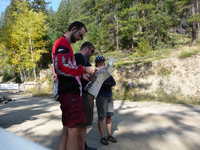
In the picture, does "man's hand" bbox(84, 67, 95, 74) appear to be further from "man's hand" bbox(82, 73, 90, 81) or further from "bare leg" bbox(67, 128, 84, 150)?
"bare leg" bbox(67, 128, 84, 150)

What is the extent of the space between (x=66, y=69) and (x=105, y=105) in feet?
5.87

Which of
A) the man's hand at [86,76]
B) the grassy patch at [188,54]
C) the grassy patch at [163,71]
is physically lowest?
the grassy patch at [163,71]

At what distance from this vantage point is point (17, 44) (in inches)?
1021

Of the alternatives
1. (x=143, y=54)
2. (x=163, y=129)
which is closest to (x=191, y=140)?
(x=163, y=129)

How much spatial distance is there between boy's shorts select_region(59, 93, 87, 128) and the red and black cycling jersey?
0.09 m

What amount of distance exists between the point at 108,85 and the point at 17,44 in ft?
73.6

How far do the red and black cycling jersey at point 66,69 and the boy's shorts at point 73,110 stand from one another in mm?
89

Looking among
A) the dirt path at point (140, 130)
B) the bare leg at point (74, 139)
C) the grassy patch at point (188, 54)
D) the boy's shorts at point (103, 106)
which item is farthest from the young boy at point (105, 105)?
the grassy patch at point (188, 54)

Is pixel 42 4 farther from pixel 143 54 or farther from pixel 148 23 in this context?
pixel 143 54

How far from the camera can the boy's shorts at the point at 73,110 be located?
3.59 metres

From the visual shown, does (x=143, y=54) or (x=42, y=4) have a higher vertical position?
(x=42, y=4)

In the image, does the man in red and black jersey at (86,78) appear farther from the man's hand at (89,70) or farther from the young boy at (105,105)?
the young boy at (105,105)

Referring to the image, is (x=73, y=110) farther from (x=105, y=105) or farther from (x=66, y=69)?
(x=105, y=105)

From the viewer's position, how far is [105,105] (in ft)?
16.6
